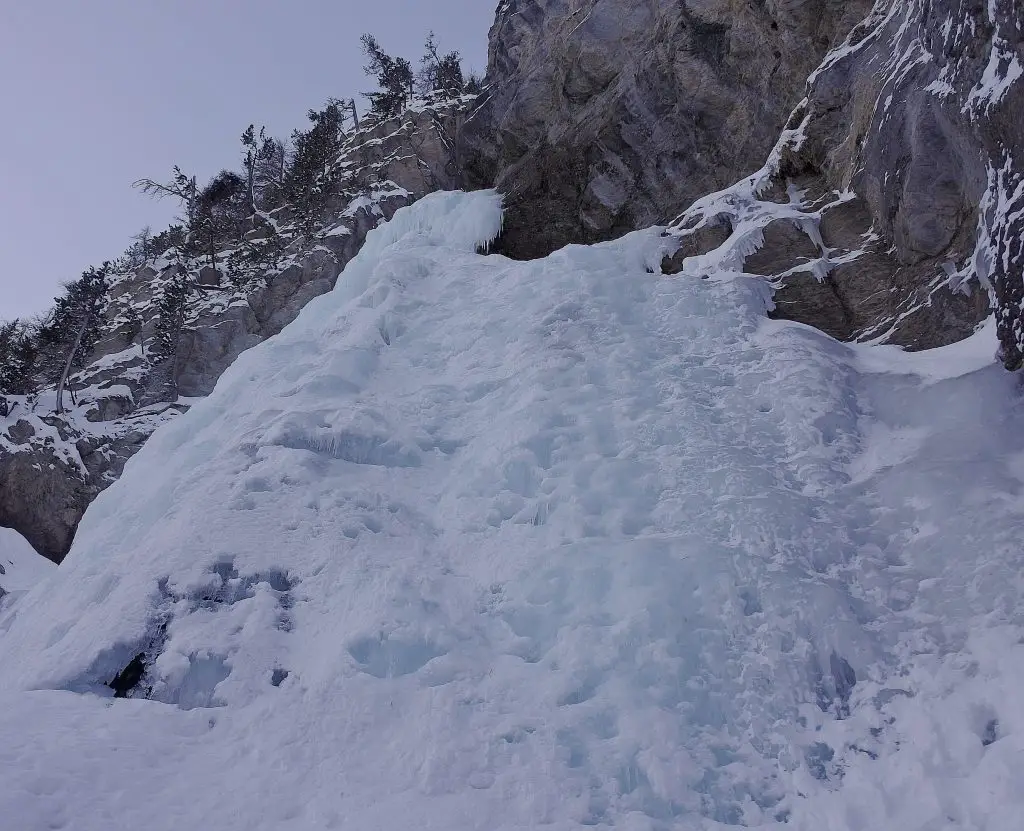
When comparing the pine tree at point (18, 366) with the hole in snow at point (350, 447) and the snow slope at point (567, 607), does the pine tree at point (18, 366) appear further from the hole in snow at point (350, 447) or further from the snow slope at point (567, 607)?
the hole in snow at point (350, 447)

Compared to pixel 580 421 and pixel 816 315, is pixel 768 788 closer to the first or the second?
pixel 580 421

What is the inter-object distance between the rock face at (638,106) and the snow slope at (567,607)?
668cm

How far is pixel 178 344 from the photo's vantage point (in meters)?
24.8

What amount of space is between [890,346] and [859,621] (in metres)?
4.71

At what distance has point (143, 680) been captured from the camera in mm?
6418

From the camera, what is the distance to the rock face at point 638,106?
1501cm

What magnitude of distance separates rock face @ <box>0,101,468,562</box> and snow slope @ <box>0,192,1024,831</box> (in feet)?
38.6

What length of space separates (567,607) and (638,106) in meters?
13.9

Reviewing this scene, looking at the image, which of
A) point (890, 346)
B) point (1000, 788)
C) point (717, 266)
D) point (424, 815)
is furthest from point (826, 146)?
point (424, 815)

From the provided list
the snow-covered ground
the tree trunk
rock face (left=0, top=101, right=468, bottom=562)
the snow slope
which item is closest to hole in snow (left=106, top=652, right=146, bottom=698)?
the snow slope

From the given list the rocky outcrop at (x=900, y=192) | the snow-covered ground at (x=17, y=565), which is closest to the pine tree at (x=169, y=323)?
the snow-covered ground at (x=17, y=565)

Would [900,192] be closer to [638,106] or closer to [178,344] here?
[638,106]

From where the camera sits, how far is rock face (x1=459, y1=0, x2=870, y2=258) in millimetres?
15008

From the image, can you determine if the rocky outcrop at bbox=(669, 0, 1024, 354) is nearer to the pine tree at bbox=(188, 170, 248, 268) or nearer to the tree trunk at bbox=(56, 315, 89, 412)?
the tree trunk at bbox=(56, 315, 89, 412)
